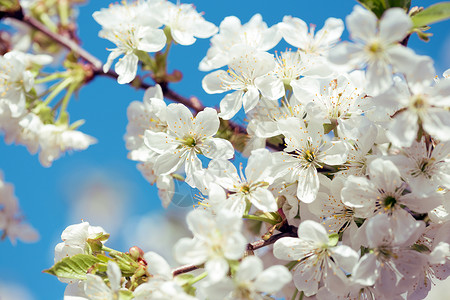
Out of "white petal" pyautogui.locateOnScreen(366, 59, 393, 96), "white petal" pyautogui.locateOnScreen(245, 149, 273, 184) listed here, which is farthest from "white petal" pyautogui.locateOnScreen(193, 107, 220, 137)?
"white petal" pyautogui.locateOnScreen(366, 59, 393, 96)

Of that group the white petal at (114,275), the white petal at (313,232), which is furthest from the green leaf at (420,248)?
the white petal at (114,275)

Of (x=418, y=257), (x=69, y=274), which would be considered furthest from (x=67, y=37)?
(x=418, y=257)

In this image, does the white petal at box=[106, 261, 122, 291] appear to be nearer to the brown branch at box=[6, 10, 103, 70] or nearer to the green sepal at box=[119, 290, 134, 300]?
the green sepal at box=[119, 290, 134, 300]

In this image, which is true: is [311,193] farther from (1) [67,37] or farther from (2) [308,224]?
(1) [67,37]

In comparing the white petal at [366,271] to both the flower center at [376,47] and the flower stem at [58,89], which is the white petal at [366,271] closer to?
the flower center at [376,47]

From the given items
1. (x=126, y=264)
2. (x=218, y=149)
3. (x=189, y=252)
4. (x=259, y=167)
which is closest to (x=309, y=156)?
(x=259, y=167)

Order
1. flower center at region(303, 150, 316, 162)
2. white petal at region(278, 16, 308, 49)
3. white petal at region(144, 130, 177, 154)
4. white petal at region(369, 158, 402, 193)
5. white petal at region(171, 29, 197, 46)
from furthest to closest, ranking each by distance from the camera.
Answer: white petal at region(171, 29, 197, 46) < white petal at region(278, 16, 308, 49) < white petal at region(144, 130, 177, 154) < flower center at region(303, 150, 316, 162) < white petal at region(369, 158, 402, 193)
